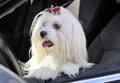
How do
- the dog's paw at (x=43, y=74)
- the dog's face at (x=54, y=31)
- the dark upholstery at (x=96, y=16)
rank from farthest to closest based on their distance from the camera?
the dark upholstery at (x=96, y=16) → the dog's face at (x=54, y=31) → the dog's paw at (x=43, y=74)

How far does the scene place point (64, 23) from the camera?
8.79 feet

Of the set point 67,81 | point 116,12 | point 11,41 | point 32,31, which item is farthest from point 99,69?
point 11,41

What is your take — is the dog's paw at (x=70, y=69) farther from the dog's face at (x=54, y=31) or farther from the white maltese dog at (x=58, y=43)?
the dog's face at (x=54, y=31)

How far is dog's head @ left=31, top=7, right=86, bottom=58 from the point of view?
263 centimetres

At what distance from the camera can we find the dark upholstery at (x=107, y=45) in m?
3.08

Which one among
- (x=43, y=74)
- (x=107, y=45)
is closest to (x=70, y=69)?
(x=43, y=74)

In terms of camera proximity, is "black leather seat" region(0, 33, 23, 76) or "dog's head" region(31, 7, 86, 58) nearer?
"black leather seat" region(0, 33, 23, 76)

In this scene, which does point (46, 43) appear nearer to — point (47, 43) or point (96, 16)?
point (47, 43)

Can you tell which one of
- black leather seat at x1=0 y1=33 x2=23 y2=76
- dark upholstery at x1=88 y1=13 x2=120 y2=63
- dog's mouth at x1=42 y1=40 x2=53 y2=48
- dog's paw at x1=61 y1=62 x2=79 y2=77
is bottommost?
dark upholstery at x1=88 y1=13 x2=120 y2=63

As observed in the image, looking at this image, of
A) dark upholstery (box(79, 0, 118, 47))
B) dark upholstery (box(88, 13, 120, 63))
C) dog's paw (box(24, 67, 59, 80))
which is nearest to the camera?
dog's paw (box(24, 67, 59, 80))

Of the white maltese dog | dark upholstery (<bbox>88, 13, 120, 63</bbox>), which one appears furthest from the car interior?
the white maltese dog

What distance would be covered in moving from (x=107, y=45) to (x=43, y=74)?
0.85 m

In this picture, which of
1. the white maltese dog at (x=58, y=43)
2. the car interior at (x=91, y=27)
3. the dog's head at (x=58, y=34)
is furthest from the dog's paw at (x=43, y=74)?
the car interior at (x=91, y=27)

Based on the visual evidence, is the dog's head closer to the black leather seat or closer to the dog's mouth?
the dog's mouth
